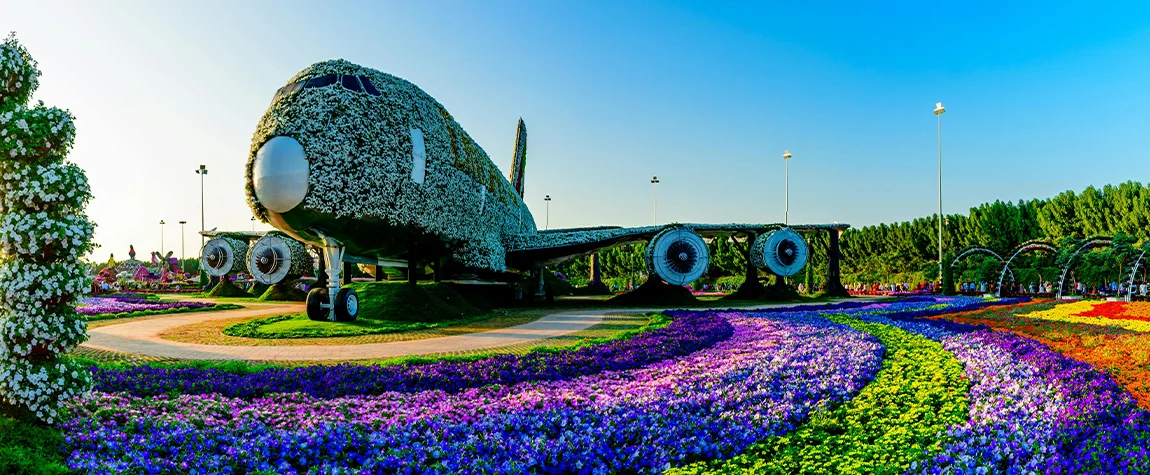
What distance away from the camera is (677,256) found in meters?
30.0

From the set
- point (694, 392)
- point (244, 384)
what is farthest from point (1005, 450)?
point (244, 384)

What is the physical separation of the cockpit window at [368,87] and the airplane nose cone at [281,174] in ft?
10.1

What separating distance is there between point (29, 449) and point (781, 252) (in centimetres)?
3342

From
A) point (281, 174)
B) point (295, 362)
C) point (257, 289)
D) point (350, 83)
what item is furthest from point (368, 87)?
point (257, 289)

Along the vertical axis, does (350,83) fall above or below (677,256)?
above

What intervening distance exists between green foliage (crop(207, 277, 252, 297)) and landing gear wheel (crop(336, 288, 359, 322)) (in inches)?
1102

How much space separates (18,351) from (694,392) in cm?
703

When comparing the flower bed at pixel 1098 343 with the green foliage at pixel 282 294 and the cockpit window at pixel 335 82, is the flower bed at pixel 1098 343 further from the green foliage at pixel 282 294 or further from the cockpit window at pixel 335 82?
the green foliage at pixel 282 294

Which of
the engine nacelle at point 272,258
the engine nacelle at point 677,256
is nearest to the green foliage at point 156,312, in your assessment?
the engine nacelle at point 272,258

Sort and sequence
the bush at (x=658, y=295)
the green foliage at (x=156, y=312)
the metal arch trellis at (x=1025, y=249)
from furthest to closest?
the metal arch trellis at (x=1025, y=249), the bush at (x=658, y=295), the green foliage at (x=156, y=312)

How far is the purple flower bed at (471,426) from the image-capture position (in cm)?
559

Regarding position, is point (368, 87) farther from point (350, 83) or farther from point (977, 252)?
point (977, 252)

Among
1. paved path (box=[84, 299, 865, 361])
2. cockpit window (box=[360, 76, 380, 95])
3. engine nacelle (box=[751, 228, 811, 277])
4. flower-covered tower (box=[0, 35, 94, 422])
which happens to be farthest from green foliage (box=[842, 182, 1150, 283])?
flower-covered tower (box=[0, 35, 94, 422])

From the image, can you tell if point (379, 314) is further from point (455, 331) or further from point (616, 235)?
point (616, 235)
